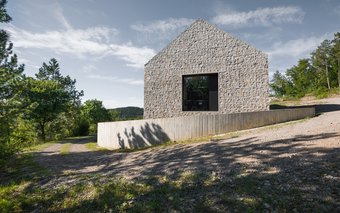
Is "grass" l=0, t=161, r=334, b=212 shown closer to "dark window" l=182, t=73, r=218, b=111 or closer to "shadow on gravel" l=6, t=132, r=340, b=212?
"shadow on gravel" l=6, t=132, r=340, b=212

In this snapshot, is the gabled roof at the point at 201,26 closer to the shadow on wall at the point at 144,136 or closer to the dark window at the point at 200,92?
the dark window at the point at 200,92

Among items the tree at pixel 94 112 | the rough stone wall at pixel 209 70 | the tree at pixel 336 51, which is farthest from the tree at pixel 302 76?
the tree at pixel 94 112

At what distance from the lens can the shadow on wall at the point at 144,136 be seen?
14422 millimetres

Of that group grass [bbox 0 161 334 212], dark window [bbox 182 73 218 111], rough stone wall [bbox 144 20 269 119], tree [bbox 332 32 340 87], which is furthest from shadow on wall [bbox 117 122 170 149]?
tree [bbox 332 32 340 87]

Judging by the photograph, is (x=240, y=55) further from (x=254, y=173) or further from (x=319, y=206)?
(x=319, y=206)

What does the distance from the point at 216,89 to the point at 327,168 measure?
13.2 meters

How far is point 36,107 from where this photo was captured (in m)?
10.1

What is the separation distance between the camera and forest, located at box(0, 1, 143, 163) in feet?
26.9

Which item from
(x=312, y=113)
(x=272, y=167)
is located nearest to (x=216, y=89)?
(x=312, y=113)

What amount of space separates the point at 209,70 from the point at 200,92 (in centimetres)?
217

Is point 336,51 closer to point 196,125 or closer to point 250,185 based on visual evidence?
point 196,125

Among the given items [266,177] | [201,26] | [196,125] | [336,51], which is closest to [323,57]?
[336,51]

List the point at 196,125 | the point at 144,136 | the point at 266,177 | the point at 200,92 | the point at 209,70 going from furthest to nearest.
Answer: the point at 200,92 → the point at 209,70 → the point at 144,136 → the point at 196,125 → the point at 266,177

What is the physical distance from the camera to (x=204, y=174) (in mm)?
5551
